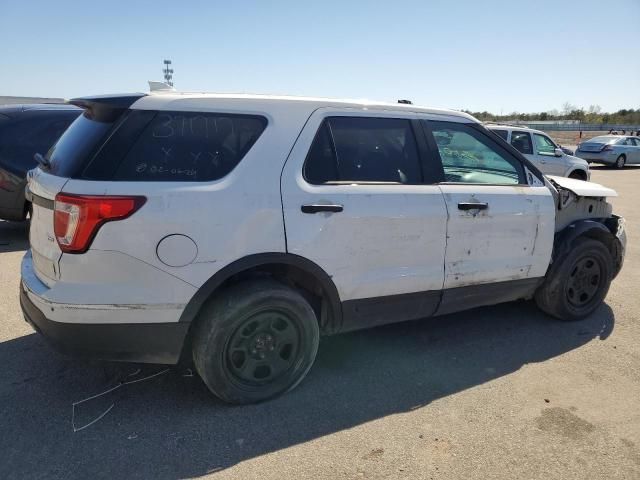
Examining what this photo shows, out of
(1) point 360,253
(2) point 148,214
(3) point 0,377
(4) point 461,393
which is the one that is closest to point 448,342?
(4) point 461,393

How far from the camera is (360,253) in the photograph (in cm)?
318

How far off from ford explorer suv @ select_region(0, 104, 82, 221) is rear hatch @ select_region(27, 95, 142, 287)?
161 inches

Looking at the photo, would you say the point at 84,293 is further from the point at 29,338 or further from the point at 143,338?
the point at 29,338

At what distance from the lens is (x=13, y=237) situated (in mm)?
7051

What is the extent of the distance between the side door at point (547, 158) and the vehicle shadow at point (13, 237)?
432 inches

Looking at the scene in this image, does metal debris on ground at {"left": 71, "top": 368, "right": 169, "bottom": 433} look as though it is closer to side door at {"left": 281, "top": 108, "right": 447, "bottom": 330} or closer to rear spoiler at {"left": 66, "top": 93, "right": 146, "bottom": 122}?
side door at {"left": 281, "top": 108, "right": 447, "bottom": 330}

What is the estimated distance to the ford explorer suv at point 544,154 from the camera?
476 inches

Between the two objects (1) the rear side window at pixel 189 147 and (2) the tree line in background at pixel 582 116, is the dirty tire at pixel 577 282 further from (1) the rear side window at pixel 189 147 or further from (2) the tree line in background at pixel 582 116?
(2) the tree line in background at pixel 582 116

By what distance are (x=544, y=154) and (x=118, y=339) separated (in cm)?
1221

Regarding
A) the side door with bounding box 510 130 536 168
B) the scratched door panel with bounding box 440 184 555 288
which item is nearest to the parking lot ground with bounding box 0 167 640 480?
the scratched door panel with bounding box 440 184 555 288

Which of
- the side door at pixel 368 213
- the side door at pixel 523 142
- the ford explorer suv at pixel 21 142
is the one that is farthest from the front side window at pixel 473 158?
the side door at pixel 523 142

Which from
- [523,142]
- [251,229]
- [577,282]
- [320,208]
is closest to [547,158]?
[523,142]

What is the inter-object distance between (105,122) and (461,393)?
2695 millimetres

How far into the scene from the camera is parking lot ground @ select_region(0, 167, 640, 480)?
2.57 meters
